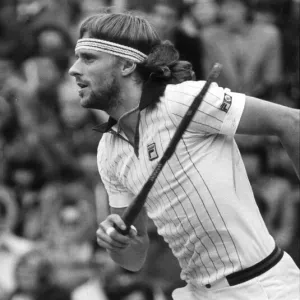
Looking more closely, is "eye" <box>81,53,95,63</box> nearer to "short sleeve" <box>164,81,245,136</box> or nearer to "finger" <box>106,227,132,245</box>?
"short sleeve" <box>164,81,245,136</box>

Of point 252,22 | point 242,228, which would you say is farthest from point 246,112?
point 252,22

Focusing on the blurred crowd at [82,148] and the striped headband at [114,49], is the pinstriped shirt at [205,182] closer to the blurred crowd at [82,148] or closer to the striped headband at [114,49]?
the striped headband at [114,49]

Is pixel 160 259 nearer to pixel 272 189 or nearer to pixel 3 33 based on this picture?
pixel 272 189

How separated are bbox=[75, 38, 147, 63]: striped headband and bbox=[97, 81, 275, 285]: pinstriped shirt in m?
0.28

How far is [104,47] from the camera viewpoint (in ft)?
11.8

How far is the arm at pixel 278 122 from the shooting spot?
10.6 feet

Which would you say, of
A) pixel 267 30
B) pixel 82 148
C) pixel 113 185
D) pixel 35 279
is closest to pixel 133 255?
pixel 113 185

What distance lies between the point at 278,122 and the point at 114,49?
85cm

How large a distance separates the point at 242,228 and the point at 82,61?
3.46ft

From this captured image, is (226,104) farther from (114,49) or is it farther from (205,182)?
(114,49)

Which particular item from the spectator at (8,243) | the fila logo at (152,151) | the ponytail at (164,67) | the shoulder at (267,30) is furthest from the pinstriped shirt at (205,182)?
the shoulder at (267,30)

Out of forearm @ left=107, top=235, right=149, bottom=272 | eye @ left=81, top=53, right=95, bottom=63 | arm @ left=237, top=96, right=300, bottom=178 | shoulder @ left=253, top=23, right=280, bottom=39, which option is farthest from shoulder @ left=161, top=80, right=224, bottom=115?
shoulder @ left=253, top=23, right=280, bottom=39

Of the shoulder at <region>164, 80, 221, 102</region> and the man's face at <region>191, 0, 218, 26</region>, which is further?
the man's face at <region>191, 0, 218, 26</region>

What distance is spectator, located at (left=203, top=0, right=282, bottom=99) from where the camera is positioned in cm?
712
